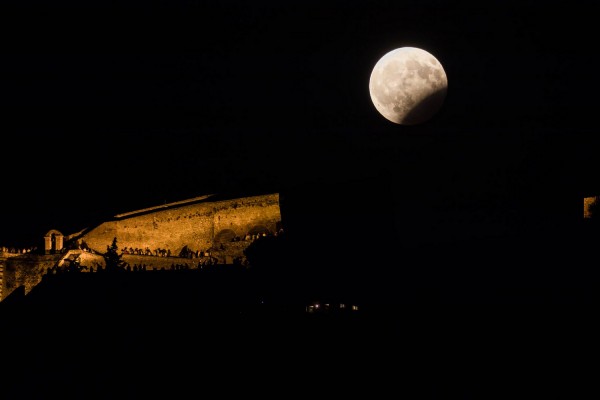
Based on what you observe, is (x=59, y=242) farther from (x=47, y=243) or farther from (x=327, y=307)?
(x=327, y=307)

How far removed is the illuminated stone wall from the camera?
28047 millimetres

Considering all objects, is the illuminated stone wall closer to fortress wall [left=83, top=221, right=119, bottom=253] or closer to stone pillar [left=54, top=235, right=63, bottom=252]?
fortress wall [left=83, top=221, right=119, bottom=253]

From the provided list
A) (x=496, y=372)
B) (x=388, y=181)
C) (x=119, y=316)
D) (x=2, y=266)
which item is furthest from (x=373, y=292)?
(x=2, y=266)

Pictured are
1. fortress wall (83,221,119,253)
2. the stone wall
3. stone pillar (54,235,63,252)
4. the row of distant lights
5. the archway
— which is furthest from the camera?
the stone wall

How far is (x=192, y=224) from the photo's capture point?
28.5 meters

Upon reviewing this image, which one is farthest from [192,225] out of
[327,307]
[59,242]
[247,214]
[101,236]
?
[327,307]

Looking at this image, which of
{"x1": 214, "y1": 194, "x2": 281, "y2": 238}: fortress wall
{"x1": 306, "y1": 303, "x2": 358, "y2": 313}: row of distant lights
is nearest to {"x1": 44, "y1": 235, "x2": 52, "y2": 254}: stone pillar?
{"x1": 214, "y1": 194, "x2": 281, "y2": 238}: fortress wall

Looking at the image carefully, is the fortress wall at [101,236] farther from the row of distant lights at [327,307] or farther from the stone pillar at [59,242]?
the row of distant lights at [327,307]

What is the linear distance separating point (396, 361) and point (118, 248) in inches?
766

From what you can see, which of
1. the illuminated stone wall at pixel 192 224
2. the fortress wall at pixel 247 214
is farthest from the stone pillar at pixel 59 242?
the fortress wall at pixel 247 214

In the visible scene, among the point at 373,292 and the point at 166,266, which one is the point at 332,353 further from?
the point at 166,266

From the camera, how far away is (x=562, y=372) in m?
12.3

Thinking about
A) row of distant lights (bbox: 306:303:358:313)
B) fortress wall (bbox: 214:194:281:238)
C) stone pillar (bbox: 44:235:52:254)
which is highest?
fortress wall (bbox: 214:194:281:238)

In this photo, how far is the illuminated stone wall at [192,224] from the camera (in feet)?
92.0
